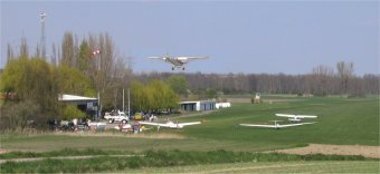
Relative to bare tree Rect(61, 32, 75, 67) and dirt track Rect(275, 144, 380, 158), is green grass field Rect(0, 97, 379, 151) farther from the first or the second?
bare tree Rect(61, 32, 75, 67)

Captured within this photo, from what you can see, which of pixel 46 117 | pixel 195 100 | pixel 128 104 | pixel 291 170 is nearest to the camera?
pixel 291 170

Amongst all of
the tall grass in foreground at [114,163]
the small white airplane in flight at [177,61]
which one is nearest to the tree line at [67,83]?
the small white airplane in flight at [177,61]

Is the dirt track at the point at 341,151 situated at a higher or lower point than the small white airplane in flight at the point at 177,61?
lower

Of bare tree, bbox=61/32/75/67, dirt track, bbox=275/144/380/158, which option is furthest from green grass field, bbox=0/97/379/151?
bare tree, bbox=61/32/75/67

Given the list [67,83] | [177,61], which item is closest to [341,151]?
[177,61]

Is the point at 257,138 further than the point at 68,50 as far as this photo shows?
No

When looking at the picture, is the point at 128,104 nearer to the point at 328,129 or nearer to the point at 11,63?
the point at 11,63

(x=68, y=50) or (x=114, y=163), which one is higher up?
(x=68, y=50)

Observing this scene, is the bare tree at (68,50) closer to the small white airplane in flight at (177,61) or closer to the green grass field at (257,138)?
the green grass field at (257,138)

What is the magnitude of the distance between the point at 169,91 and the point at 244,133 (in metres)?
65.7

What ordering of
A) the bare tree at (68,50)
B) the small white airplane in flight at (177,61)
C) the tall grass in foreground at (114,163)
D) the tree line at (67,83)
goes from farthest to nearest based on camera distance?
the bare tree at (68,50), the tree line at (67,83), the small white airplane in flight at (177,61), the tall grass in foreground at (114,163)

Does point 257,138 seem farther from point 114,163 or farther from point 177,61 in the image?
point 114,163

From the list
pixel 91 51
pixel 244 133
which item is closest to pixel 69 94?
pixel 91 51

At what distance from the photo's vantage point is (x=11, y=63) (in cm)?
8419
